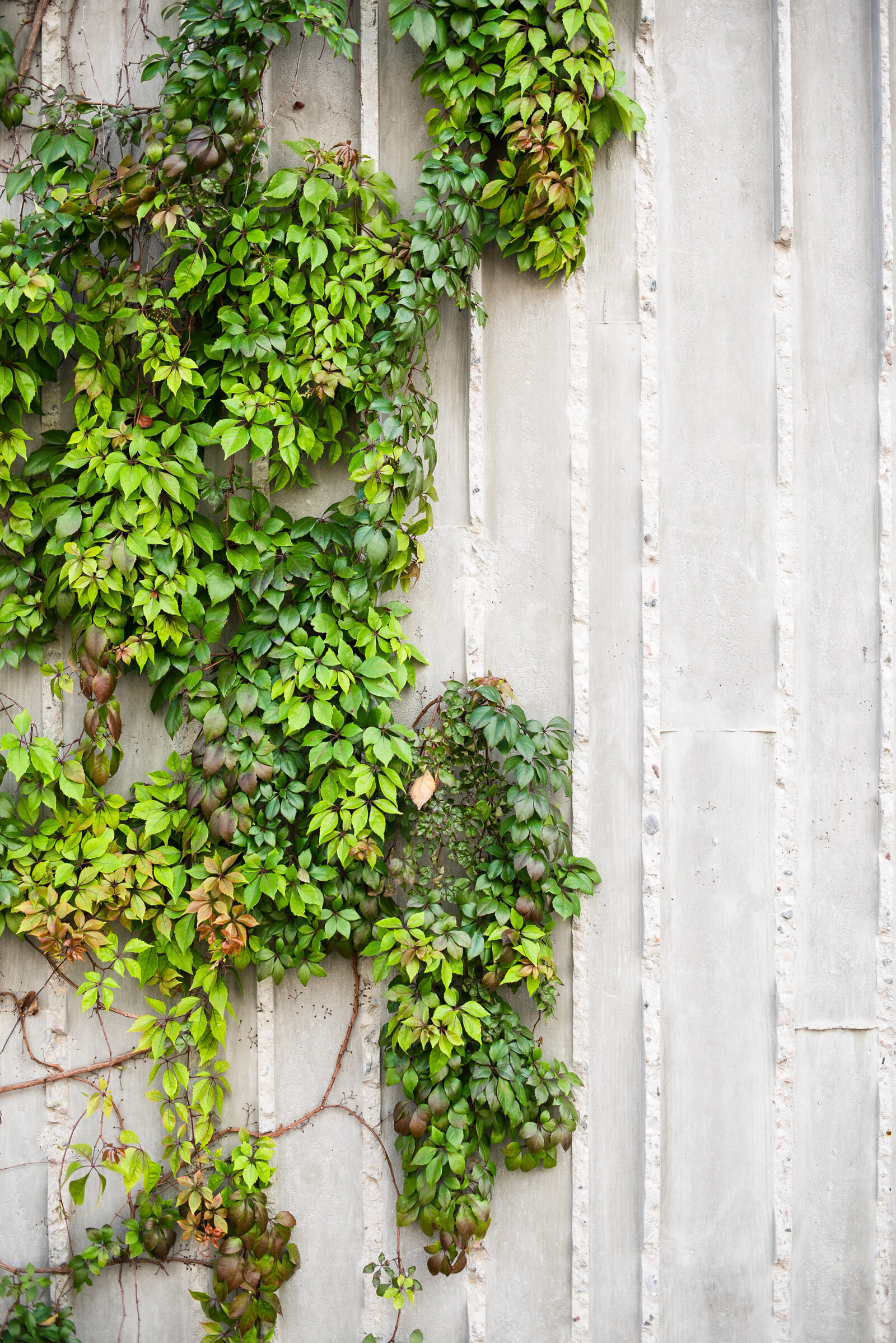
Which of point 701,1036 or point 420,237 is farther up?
point 420,237

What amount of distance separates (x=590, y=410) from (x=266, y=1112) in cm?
200

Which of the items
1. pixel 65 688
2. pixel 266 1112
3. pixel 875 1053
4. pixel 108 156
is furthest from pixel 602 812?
pixel 108 156

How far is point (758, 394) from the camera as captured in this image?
216 cm

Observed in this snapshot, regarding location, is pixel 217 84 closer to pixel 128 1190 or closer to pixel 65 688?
pixel 65 688

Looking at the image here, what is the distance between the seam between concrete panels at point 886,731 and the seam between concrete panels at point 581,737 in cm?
80

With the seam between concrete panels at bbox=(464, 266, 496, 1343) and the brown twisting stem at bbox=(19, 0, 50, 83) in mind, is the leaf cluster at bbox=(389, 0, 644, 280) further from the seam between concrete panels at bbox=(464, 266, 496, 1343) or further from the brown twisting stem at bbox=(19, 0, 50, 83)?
the brown twisting stem at bbox=(19, 0, 50, 83)

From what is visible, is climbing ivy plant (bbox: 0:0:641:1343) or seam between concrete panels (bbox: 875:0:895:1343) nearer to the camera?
climbing ivy plant (bbox: 0:0:641:1343)

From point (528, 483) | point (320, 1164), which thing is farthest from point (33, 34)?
point (320, 1164)

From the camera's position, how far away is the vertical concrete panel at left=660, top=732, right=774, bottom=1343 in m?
2.12

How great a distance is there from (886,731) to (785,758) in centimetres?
29

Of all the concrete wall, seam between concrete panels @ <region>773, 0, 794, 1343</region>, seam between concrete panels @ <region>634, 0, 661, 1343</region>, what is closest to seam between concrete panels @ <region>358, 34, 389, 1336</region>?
the concrete wall

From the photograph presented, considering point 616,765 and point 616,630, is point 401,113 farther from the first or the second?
point 616,765

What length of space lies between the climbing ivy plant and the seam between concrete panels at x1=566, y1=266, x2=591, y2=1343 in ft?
0.34

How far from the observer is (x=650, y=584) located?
213cm
